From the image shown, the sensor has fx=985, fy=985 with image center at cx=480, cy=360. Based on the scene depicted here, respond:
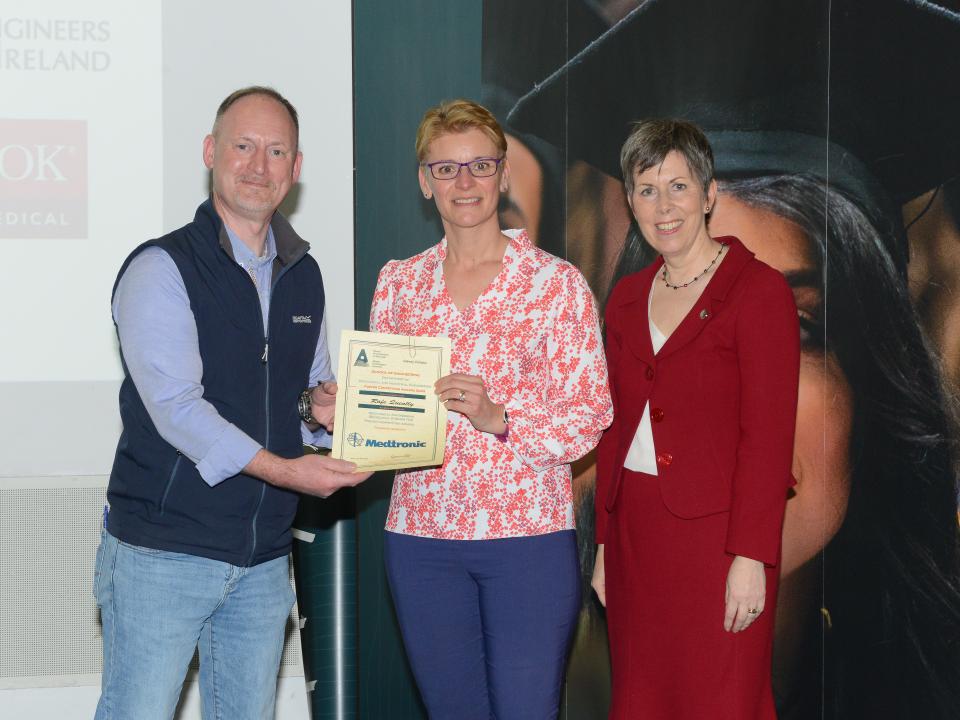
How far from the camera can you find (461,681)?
2.40 m

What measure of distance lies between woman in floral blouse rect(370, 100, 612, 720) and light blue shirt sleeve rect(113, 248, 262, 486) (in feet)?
1.60

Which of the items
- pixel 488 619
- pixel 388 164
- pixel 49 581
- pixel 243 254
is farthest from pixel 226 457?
pixel 388 164

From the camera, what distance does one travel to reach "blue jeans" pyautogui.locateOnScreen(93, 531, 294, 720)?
222cm

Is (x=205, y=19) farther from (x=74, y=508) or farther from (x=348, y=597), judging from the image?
(x=348, y=597)

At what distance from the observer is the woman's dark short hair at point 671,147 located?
7.87 feet

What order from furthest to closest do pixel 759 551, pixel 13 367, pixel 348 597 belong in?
1. pixel 348 597
2. pixel 13 367
3. pixel 759 551

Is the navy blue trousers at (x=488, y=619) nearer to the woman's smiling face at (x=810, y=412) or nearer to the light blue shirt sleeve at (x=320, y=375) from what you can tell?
the light blue shirt sleeve at (x=320, y=375)

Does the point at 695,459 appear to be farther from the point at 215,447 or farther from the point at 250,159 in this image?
the point at 250,159

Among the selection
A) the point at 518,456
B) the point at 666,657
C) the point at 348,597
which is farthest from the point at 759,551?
the point at 348,597

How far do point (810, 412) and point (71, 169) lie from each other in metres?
2.66

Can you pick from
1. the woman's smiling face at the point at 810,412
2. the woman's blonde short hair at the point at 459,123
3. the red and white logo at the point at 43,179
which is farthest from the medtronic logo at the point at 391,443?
the red and white logo at the point at 43,179

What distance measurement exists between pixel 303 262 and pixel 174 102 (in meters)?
1.42

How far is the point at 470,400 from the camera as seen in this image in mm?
2262

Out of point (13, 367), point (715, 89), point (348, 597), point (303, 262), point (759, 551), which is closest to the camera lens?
point (759, 551)
